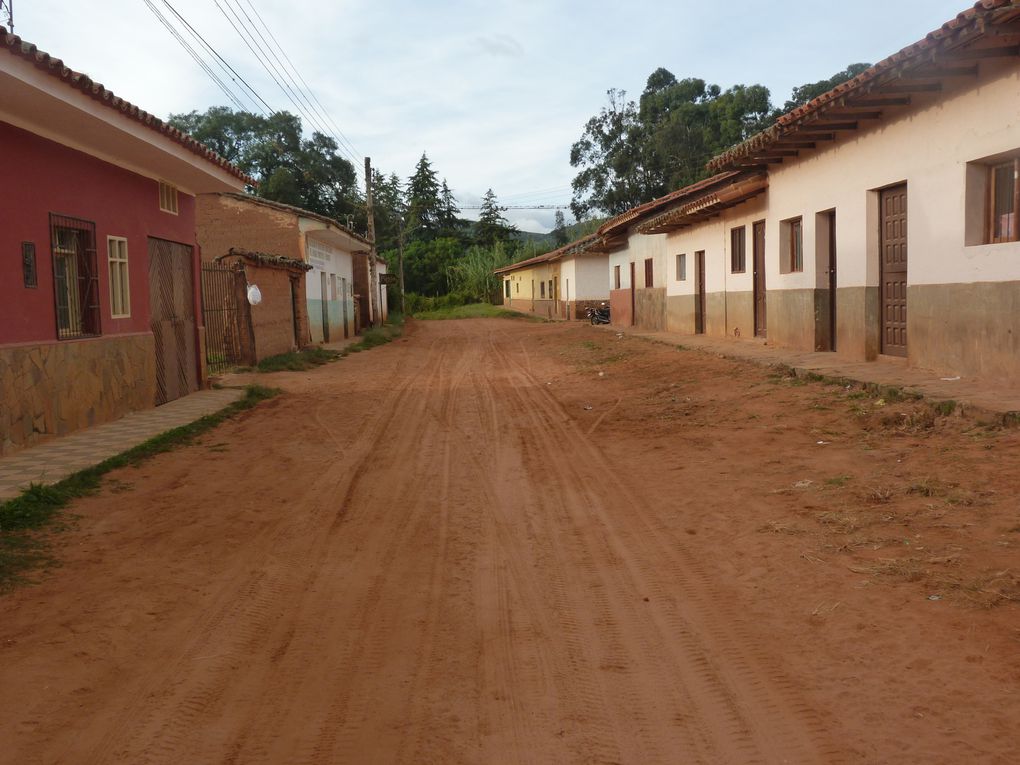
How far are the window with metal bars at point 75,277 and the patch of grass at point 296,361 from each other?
716 centimetres

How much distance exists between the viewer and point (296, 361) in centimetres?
1931

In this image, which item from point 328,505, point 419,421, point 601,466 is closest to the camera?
point 328,505

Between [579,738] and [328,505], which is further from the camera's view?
[328,505]

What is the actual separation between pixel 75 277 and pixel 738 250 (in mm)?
13862

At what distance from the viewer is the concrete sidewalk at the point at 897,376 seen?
7.99 meters

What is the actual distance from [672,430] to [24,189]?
7246 mm

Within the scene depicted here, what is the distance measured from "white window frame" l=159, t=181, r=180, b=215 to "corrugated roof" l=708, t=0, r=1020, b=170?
9333mm

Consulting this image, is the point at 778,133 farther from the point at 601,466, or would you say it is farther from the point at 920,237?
the point at 601,466

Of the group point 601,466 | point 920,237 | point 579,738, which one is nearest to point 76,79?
point 601,466

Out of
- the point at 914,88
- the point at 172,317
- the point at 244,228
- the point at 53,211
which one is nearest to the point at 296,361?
the point at 172,317

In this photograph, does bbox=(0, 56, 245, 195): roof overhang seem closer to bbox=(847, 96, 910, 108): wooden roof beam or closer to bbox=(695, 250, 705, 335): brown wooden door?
bbox=(847, 96, 910, 108): wooden roof beam

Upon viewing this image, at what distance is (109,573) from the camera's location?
199 inches

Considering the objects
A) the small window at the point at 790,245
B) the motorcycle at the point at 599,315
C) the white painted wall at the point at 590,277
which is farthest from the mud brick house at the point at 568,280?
the small window at the point at 790,245

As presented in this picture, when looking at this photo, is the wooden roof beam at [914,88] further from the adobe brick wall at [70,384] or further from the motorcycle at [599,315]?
the motorcycle at [599,315]
